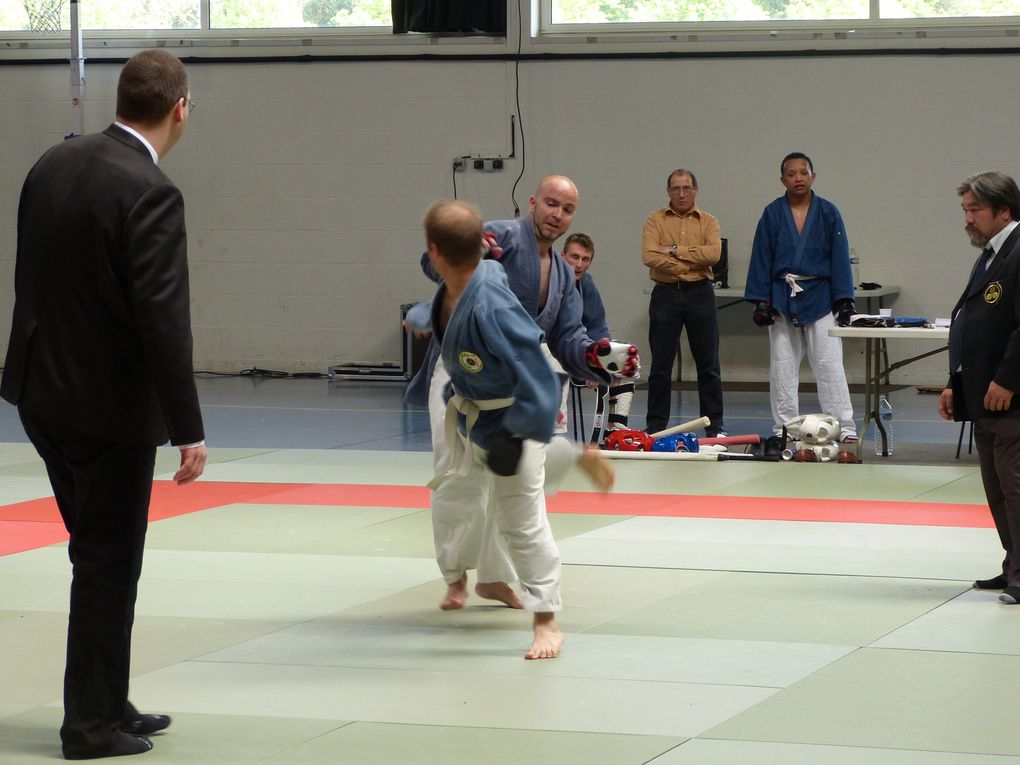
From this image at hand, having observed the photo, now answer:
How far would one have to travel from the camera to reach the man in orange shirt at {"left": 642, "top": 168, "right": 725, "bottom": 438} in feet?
30.8

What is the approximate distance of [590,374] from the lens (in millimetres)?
4836

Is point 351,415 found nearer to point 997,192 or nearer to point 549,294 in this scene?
point 549,294

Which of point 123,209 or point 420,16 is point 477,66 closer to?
point 420,16

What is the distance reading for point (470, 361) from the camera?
404 centimetres

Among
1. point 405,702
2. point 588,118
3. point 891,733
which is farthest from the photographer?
point 588,118

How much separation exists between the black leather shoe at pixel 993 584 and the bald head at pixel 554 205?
1988 mm

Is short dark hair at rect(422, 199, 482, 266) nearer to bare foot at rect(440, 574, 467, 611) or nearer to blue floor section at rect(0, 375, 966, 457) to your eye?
bare foot at rect(440, 574, 467, 611)

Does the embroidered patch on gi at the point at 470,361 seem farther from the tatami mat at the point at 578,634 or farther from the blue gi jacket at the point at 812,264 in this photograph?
the blue gi jacket at the point at 812,264

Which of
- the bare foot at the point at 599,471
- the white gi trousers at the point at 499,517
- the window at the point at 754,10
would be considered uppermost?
the window at the point at 754,10

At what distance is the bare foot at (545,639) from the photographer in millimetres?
4070

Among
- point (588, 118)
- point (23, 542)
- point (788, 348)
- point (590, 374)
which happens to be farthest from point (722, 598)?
point (588, 118)

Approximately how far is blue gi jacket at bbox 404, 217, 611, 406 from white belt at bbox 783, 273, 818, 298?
4.35 meters

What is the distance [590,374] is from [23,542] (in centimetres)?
278

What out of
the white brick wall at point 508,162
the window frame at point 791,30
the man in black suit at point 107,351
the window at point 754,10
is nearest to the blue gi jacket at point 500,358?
the man in black suit at point 107,351
